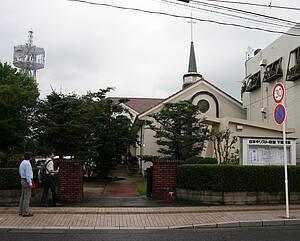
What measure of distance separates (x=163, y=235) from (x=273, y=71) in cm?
2095

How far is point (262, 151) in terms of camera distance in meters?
14.5

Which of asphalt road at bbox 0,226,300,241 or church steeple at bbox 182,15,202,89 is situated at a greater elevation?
church steeple at bbox 182,15,202,89

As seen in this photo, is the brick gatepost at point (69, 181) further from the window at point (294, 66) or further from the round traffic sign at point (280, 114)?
the window at point (294, 66)

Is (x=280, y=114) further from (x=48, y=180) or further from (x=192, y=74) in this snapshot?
(x=192, y=74)

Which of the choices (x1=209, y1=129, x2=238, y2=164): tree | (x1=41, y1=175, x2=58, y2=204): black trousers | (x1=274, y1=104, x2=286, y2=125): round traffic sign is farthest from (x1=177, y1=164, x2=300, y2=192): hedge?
(x1=209, y1=129, x2=238, y2=164): tree

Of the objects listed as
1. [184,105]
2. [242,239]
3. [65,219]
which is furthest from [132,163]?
[242,239]

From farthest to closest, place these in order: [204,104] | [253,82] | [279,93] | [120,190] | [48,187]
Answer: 1. [204,104]
2. [253,82]
3. [120,190]
4. [48,187]
5. [279,93]

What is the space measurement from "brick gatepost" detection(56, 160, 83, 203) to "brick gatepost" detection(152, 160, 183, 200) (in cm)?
279

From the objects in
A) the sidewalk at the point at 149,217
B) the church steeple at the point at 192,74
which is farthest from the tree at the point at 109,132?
the church steeple at the point at 192,74

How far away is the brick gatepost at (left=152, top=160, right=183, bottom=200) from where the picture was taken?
14570 millimetres

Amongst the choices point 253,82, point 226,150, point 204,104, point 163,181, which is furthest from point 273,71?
point 163,181

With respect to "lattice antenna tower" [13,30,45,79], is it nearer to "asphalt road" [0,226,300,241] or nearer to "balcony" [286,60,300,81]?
"balcony" [286,60,300,81]

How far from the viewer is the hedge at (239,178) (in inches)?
525

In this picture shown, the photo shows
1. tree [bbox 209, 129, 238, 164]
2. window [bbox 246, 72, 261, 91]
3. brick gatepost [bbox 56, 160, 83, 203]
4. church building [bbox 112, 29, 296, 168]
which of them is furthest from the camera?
window [bbox 246, 72, 261, 91]
